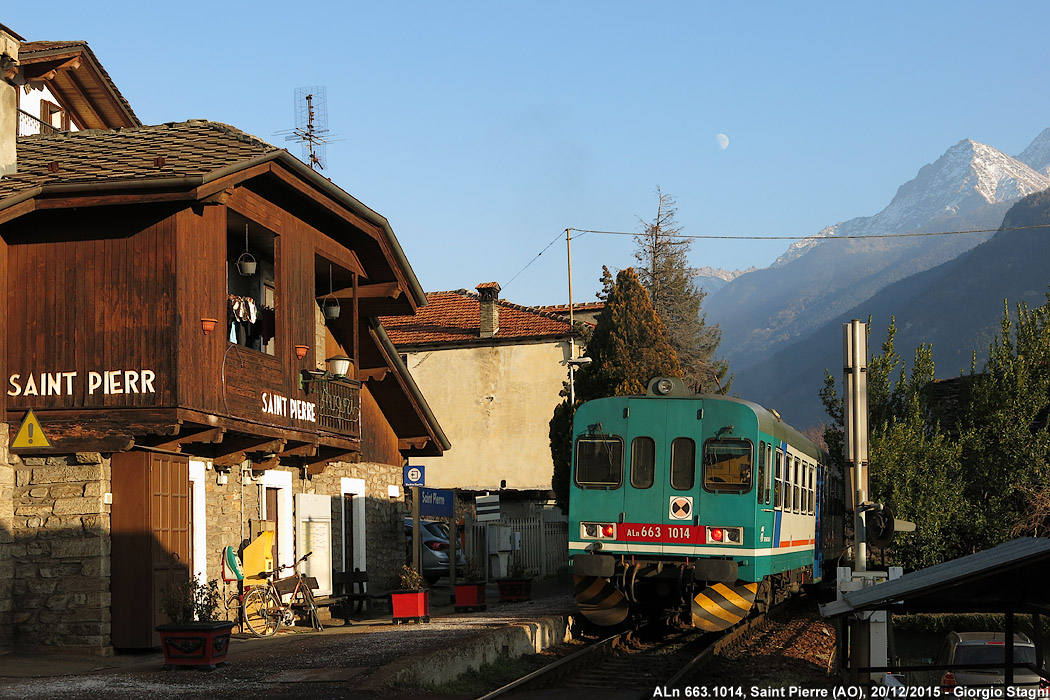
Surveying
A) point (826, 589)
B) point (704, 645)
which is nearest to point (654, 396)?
point (704, 645)

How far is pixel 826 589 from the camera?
28219 mm

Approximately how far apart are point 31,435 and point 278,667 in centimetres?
370

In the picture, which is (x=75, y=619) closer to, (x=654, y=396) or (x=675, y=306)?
(x=654, y=396)

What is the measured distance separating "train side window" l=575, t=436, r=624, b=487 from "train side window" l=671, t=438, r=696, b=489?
669 millimetres

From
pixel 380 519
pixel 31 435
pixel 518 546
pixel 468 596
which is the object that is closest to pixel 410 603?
pixel 468 596

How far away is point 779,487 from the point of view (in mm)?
16438

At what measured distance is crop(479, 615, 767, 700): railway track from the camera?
11734 millimetres

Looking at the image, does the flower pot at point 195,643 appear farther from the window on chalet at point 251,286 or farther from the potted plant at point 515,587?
the potted plant at point 515,587

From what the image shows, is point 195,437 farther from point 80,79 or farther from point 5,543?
point 80,79

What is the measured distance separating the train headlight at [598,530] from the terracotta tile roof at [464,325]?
22379 mm

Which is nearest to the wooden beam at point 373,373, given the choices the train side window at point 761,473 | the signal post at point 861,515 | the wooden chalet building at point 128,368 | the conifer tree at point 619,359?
the wooden chalet building at point 128,368

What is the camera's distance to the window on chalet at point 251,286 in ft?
52.5

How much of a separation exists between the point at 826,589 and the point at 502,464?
42.9 ft

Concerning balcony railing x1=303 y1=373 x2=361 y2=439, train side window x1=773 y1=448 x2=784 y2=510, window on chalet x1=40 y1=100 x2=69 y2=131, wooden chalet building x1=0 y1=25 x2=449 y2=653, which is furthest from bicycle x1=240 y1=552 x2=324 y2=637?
window on chalet x1=40 y1=100 x2=69 y2=131
